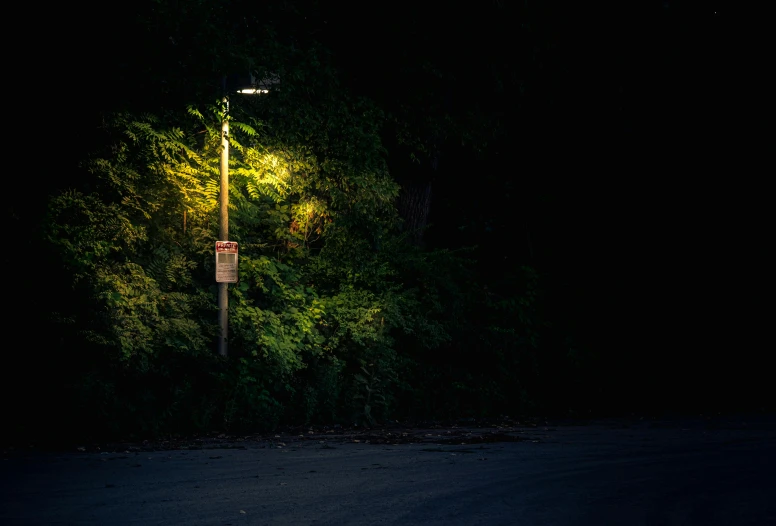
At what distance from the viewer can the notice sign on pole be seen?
19.9 meters

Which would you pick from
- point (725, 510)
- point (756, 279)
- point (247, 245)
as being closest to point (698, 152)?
point (756, 279)

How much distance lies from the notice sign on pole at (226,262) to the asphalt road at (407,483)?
3268 mm

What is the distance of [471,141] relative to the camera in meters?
25.4

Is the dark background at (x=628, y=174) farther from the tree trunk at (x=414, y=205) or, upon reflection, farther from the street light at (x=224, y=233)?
the street light at (x=224, y=233)

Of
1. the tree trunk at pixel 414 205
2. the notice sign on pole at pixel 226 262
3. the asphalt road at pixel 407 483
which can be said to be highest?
the tree trunk at pixel 414 205

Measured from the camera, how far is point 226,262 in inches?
787

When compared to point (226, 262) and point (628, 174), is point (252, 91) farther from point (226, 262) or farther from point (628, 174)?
point (628, 174)

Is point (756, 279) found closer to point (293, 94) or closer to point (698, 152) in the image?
point (698, 152)

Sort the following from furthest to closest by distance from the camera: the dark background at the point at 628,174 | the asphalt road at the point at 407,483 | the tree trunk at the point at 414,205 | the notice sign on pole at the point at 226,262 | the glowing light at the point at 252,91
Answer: the tree trunk at the point at 414,205 → the dark background at the point at 628,174 → the glowing light at the point at 252,91 → the notice sign on pole at the point at 226,262 → the asphalt road at the point at 407,483

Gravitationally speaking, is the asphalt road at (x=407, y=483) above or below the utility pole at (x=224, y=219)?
below

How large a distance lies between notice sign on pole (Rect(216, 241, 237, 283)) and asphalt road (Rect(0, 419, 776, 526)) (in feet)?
10.7

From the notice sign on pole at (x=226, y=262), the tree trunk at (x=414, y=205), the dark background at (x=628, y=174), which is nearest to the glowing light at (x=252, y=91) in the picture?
the notice sign on pole at (x=226, y=262)

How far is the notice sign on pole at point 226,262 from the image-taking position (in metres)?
19.9

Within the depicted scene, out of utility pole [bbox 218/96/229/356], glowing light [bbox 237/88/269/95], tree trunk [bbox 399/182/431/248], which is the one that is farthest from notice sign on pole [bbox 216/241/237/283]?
tree trunk [bbox 399/182/431/248]
